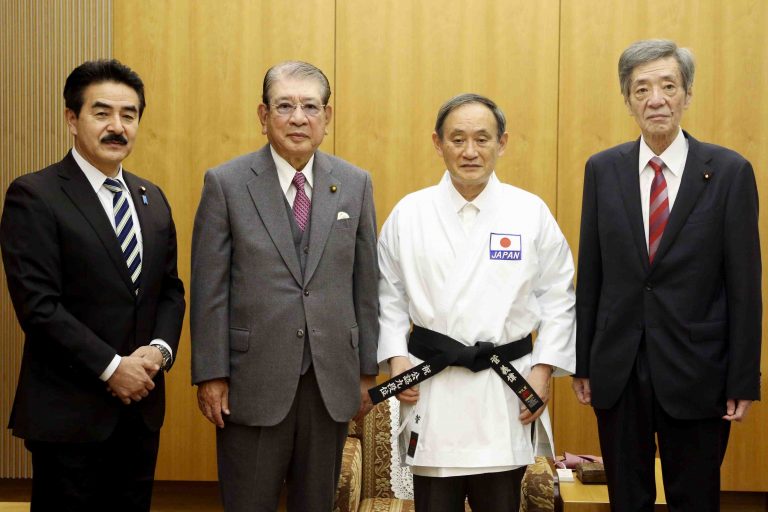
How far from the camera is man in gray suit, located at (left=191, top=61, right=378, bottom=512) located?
2.52 meters

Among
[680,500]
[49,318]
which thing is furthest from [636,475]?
[49,318]

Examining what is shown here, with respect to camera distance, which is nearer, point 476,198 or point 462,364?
point 462,364

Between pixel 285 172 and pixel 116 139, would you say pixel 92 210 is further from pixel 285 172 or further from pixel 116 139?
pixel 285 172

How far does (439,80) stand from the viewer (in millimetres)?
4395

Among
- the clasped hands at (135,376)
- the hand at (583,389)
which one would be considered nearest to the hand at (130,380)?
the clasped hands at (135,376)

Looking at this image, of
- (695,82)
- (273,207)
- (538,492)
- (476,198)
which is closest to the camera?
(273,207)

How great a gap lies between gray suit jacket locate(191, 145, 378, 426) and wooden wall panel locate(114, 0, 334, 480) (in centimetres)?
190

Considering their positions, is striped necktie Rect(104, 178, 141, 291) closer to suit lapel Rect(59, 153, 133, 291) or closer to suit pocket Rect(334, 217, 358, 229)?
suit lapel Rect(59, 153, 133, 291)

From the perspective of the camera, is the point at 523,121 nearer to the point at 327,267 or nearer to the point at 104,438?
the point at 327,267

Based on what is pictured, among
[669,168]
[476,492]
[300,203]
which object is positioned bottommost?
[476,492]

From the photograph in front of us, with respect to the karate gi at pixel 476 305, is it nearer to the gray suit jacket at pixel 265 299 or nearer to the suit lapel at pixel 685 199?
the gray suit jacket at pixel 265 299

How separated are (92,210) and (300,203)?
1.94 feet

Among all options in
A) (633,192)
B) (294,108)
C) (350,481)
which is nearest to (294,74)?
(294,108)

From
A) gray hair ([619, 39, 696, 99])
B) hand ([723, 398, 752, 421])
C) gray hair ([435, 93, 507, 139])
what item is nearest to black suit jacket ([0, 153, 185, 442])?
gray hair ([435, 93, 507, 139])
